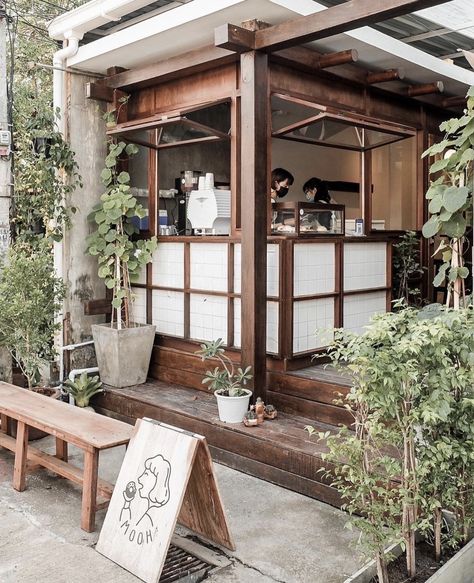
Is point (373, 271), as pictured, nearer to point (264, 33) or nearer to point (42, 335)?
point (264, 33)

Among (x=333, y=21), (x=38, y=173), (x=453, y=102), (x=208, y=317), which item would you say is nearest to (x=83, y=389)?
(x=208, y=317)

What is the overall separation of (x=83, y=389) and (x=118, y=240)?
1.35 metres

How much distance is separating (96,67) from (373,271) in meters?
3.17

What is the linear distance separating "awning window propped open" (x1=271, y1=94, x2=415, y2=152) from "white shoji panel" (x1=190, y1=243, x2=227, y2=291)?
1.05 metres

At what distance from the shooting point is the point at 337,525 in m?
3.40

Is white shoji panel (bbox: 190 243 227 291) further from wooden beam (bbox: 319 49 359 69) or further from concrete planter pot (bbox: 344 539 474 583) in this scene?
concrete planter pot (bbox: 344 539 474 583)

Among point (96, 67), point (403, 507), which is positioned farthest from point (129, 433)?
point (96, 67)

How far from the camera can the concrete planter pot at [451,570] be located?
8.05ft

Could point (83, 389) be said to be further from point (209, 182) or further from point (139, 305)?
point (209, 182)

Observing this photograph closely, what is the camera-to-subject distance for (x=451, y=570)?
2.51 metres

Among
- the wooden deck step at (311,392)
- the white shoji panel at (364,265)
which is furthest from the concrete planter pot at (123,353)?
the white shoji panel at (364,265)

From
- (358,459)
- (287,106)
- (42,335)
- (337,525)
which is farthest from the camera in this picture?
(287,106)

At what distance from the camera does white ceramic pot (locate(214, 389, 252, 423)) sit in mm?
4270

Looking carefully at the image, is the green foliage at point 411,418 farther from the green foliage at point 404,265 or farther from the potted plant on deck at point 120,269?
the green foliage at point 404,265
